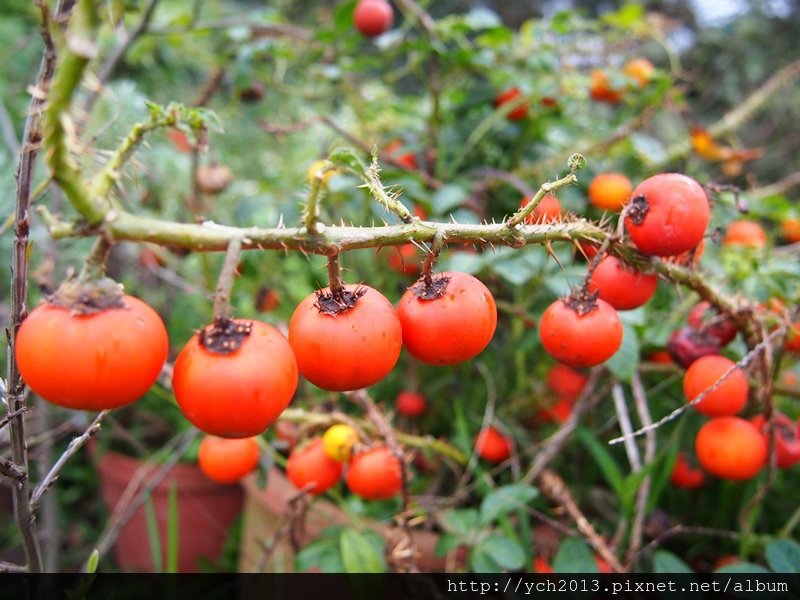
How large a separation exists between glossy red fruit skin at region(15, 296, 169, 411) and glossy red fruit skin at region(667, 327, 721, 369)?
697mm

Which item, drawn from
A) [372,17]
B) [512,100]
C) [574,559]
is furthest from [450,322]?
[372,17]

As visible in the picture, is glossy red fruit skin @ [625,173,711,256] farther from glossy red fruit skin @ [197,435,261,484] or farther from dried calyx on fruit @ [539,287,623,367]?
glossy red fruit skin @ [197,435,261,484]

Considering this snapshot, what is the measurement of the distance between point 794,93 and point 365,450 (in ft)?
10.5

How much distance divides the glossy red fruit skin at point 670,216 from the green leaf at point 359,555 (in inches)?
22.5

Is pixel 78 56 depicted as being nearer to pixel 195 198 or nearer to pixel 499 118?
pixel 499 118

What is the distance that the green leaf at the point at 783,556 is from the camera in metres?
0.81

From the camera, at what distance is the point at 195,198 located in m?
1.54

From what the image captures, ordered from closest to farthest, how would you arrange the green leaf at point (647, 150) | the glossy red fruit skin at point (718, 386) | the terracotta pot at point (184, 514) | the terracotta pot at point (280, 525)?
the glossy red fruit skin at point (718, 386), the terracotta pot at point (280, 525), the green leaf at point (647, 150), the terracotta pot at point (184, 514)

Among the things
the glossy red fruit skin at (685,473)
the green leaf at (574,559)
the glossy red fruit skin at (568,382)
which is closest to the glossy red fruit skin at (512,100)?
the glossy red fruit skin at (568,382)

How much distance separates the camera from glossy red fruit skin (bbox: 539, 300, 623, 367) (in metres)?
0.60

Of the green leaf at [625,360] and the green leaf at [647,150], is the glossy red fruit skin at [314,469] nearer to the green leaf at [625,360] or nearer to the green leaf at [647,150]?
the green leaf at [625,360]

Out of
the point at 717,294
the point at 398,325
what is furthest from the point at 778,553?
the point at 398,325

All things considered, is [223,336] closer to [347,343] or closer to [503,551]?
[347,343]

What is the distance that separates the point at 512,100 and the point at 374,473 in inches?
34.4
